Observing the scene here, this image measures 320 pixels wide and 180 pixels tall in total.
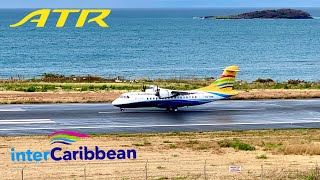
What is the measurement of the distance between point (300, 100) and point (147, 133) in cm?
2411

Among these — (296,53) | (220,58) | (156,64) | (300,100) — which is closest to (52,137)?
(300,100)

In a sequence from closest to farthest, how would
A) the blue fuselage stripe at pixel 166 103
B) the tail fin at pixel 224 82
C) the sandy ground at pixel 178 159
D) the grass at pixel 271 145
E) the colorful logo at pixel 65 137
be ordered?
the sandy ground at pixel 178 159 < the grass at pixel 271 145 < the colorful logo at pixel 65 137 < the blue fuselage stripe at pixel 166 103 < the tail fin at pixel 224 82

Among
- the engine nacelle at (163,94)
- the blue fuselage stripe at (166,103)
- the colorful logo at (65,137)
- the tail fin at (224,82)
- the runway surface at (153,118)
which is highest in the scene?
the tail fin at (224,82)

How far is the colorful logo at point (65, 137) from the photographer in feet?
155

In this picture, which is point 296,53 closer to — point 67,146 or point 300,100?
point 300,100

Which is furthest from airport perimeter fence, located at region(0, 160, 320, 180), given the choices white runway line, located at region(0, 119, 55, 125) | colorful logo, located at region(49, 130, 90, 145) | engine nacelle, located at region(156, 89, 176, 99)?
engine nacelle, located at region(156, 89, 176, 99)

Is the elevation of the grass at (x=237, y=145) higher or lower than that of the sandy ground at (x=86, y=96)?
lower

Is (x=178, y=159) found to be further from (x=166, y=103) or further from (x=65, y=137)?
(x=166, y=103)

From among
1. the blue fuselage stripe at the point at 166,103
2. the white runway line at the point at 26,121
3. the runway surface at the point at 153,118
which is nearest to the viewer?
the runway surface at the point at 153,118

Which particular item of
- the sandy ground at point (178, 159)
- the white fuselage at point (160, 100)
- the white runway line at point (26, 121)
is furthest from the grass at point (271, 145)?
the white runway line at point (26, 121)

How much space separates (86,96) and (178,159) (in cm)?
2878

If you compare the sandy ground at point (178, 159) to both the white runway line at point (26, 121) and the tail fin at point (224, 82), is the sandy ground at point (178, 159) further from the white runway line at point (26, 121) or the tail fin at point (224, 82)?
the tail fin at point (224, 82)

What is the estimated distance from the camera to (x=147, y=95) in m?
59.0

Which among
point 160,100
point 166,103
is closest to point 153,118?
point 160,100
